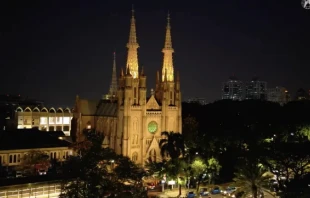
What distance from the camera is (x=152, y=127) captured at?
64250 millimetres

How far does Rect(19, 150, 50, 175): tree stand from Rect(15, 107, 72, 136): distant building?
142 feet

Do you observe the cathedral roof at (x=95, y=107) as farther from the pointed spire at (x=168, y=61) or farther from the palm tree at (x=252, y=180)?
the palm tree at (x=252, y=180)

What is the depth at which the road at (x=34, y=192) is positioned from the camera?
34.0m

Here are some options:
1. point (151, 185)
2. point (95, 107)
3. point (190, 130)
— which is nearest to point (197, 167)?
point (151, 185)

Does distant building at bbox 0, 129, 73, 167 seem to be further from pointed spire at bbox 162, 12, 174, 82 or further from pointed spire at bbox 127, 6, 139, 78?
pointed spire at bbox 162, 12, 174, 82

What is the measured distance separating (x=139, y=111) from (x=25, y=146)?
63.3ft

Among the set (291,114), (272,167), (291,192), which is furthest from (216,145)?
(291,114)

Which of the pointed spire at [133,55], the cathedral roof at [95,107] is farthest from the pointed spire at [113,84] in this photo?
the pointed spire at [133,55]

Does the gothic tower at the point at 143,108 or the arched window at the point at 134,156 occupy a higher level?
the gothic tower at the point at 143,108

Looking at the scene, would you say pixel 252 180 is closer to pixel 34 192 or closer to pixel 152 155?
pixel 34 192

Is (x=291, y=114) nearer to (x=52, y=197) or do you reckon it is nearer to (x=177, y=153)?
(x=177, y=153)

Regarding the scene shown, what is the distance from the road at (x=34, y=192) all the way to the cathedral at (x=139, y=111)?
74.7 ft

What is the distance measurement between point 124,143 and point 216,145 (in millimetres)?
15749

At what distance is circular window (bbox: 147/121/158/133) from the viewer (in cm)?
6391
